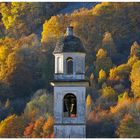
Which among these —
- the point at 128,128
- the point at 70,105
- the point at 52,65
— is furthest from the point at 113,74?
the point at 70,105

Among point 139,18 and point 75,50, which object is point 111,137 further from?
point 75,50

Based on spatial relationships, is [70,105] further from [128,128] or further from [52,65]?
[52,65]

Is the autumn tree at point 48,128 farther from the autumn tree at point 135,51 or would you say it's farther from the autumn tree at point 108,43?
the autumn tree at point 108,43

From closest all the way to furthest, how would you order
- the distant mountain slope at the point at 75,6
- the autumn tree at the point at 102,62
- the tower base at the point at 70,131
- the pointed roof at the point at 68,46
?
1. the tower base at the point at 70,131
2. the pointed roof at the point at 68,46
3. the autumn tree at the point at 102,62
4. the distant mountain slope at the point at 75,6

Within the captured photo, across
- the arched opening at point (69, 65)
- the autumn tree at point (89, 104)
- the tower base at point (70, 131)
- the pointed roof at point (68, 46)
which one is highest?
the pointed roof at point (68, 46)

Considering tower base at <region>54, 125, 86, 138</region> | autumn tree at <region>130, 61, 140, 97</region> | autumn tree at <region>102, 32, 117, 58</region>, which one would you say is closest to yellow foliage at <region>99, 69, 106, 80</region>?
autumn tree at <region>130, 61, 140, 97</region>

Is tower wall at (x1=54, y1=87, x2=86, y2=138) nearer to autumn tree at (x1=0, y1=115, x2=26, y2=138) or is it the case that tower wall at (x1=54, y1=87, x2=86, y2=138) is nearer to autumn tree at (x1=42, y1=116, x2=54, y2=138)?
autumn tree at (x1=42, y1=116, x2=54, y2=138)

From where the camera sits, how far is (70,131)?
30219mm

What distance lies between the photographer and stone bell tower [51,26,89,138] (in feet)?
99.6

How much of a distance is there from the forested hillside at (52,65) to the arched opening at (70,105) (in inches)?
2046

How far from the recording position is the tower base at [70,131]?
3003cm

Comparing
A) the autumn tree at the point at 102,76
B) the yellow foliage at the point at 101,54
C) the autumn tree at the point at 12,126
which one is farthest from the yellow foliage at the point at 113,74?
the autumn tree at the point at 12,126

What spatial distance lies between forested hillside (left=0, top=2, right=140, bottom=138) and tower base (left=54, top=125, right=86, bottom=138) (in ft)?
173

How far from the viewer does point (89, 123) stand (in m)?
89.2
